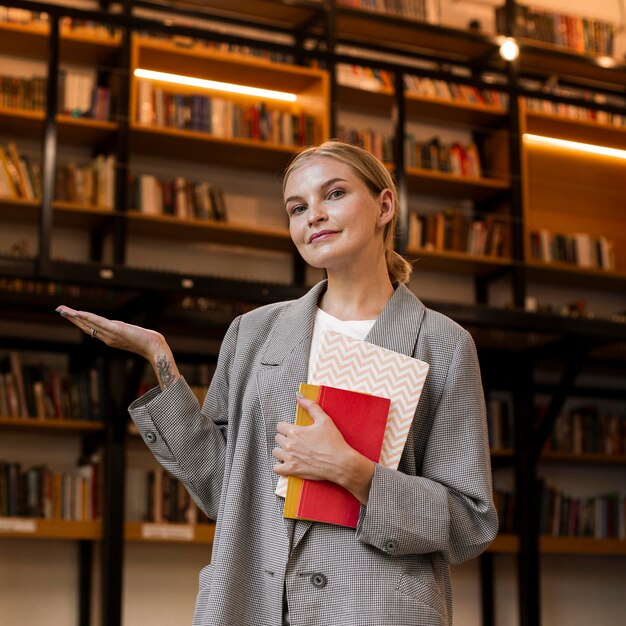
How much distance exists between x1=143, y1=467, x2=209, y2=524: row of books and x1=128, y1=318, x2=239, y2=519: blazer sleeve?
4.04m

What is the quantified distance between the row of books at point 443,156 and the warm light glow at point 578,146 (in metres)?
0.40

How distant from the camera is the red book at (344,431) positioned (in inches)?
55.3

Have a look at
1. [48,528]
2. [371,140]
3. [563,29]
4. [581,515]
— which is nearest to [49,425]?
[48,528]

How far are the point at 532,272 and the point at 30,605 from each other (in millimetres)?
3533

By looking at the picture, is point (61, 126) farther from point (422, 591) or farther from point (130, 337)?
point (422, 591)

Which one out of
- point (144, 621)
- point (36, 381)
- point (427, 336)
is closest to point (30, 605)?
point (144, 621)

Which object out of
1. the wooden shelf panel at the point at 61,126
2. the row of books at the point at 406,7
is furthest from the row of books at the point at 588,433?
the wooden shelf panel at the point at 61,126

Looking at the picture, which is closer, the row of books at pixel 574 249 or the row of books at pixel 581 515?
the row of books at pixel 581 515

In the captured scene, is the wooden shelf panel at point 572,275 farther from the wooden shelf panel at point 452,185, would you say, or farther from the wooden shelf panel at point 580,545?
the wooden shelf panel at point 580,545

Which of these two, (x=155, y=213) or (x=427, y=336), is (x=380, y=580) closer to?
(x=427, y=336)

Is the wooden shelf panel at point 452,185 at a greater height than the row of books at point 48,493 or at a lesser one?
greater

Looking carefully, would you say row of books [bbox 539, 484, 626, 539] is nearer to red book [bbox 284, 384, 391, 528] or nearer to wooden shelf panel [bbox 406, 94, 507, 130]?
wooden shelf panel [bbox 406, 94, 507, 130]

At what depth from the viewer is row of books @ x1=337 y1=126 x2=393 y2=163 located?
628 cm

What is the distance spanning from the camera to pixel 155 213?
18.8 feet
